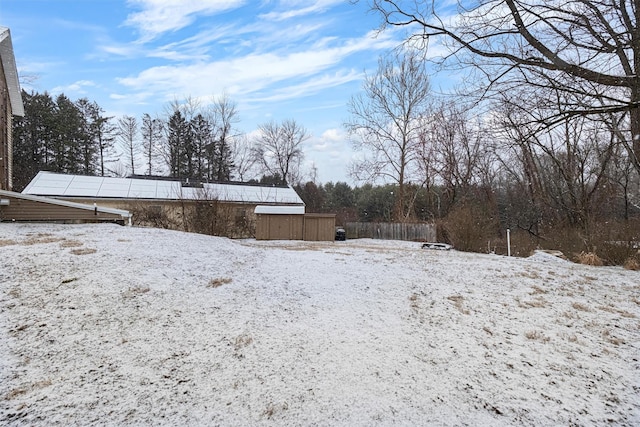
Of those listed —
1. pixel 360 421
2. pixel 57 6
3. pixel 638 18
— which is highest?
pixel 57 6

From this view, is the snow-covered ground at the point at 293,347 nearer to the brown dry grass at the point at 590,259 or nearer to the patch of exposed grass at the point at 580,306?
the patch of exposed grass at the point at 580,306

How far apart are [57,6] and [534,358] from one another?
1158 cm

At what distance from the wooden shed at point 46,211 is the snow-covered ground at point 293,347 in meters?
4.87

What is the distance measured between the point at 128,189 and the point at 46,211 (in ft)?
37.0

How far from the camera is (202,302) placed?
14.4 ft

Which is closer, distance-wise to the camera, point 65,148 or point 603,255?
point 603,255

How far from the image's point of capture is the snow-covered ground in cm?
247

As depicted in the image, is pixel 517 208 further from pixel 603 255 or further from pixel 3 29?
pixel 3 29

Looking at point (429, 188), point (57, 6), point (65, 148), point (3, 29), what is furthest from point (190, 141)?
point (57, 6)

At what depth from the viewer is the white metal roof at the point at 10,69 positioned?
12.3m

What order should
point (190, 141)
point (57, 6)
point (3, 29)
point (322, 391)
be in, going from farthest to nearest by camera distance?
point (190, 141)
point (3, 29)
point (57, 6)
point (322, 391)

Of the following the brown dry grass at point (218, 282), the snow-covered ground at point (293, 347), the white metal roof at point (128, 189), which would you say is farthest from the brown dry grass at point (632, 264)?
the white metal roof at point (128, 189)

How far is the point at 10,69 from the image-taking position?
13.9 m

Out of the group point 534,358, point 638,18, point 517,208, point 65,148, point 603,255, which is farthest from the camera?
point 65,148
